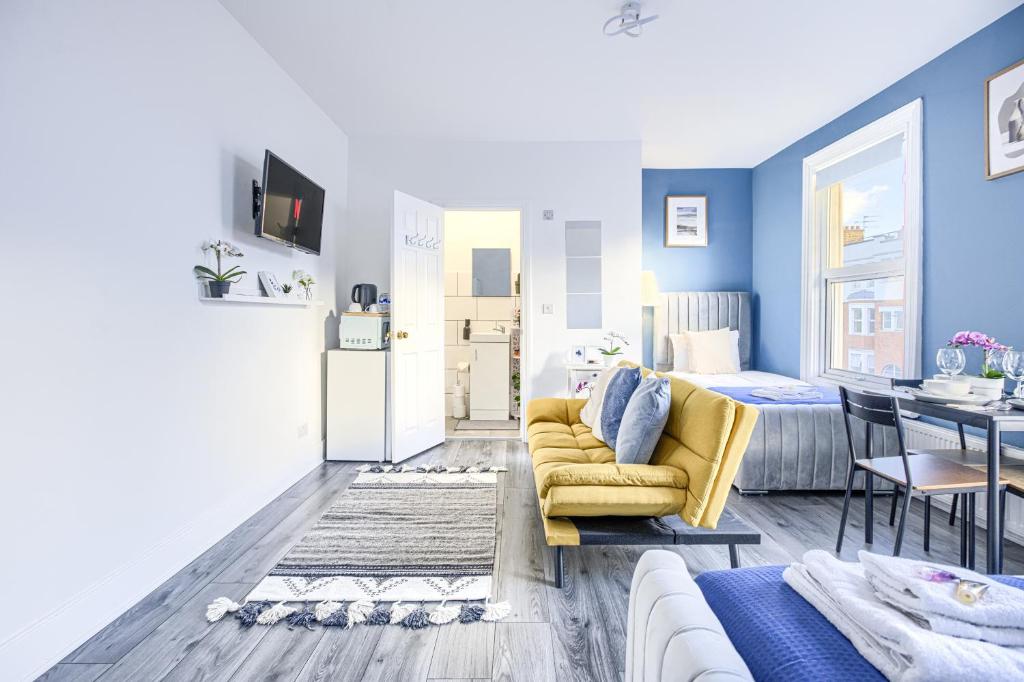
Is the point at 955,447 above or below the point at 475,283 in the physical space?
below

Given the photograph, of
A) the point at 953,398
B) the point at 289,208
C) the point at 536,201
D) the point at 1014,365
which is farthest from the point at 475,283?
the point at 1014,365

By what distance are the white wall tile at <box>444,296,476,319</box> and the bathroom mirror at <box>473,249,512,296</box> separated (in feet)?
0.44

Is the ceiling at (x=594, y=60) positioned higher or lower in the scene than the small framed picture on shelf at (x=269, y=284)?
higher

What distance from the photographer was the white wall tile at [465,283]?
20.2 feet

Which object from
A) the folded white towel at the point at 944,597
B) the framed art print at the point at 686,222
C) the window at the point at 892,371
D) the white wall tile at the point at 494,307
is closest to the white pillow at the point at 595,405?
the folded white towel at the point at 944,597

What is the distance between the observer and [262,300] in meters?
2.86

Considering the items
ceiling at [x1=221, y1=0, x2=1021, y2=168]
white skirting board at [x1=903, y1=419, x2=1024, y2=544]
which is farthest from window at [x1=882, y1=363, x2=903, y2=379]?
Answer: ceiling at [x1=221, y1=0, x2=1021, y2=168]

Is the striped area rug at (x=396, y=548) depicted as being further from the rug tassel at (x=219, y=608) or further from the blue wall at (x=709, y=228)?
the blue wall at (x=709, y=228)

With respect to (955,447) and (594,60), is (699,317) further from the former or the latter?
(594,60)

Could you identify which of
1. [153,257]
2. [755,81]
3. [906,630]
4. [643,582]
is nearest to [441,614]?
[643,582]

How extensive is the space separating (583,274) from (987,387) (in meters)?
2.90

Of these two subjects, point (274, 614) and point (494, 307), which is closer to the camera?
point (274, 614)

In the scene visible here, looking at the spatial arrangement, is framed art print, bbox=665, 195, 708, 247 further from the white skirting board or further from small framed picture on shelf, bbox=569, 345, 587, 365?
the white skirting board

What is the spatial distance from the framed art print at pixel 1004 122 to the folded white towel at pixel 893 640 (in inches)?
115
